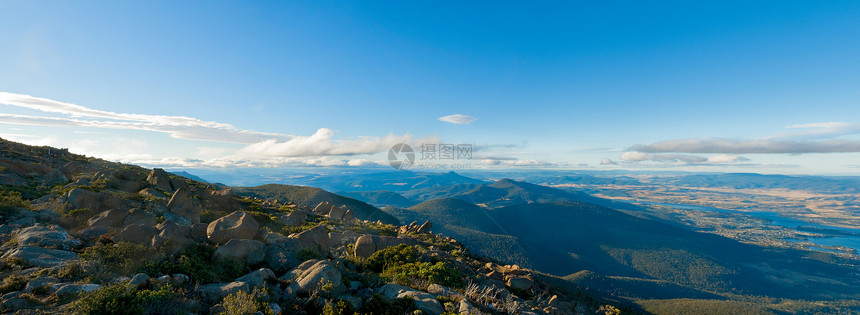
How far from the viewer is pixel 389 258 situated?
57.8 ft

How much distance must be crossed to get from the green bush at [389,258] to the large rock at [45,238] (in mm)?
12348

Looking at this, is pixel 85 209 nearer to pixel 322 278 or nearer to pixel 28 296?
pixel 28 296

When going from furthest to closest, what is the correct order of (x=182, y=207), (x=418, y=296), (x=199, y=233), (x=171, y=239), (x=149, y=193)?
(x=149, y=193)
(x=182, y=207)
(x=199, y=233)
(x=171, y=239)
(x=418, y=296)

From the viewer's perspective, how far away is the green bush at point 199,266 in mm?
10846

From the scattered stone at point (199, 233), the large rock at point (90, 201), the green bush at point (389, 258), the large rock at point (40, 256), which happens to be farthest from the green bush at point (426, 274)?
the large rock at point (90, 201)

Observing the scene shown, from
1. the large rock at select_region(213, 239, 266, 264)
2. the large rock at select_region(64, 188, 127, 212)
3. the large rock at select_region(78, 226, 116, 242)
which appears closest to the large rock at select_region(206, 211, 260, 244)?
the large rock at select_region(213, 239, 266, 264)

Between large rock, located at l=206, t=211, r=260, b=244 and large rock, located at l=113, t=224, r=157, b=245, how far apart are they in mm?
2561

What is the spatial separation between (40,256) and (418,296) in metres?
13.4

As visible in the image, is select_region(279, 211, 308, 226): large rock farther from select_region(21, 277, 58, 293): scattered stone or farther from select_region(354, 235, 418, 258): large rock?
select_region(21, 277, 58, 293): scattered stone

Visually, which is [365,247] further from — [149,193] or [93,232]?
[149,193]

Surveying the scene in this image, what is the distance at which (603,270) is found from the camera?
17200 centimetres

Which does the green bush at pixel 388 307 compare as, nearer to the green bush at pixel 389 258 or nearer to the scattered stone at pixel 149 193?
the green bush at pixel 389 258

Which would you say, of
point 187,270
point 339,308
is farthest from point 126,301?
point 339,308

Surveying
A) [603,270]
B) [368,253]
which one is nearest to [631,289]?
[603,270]
